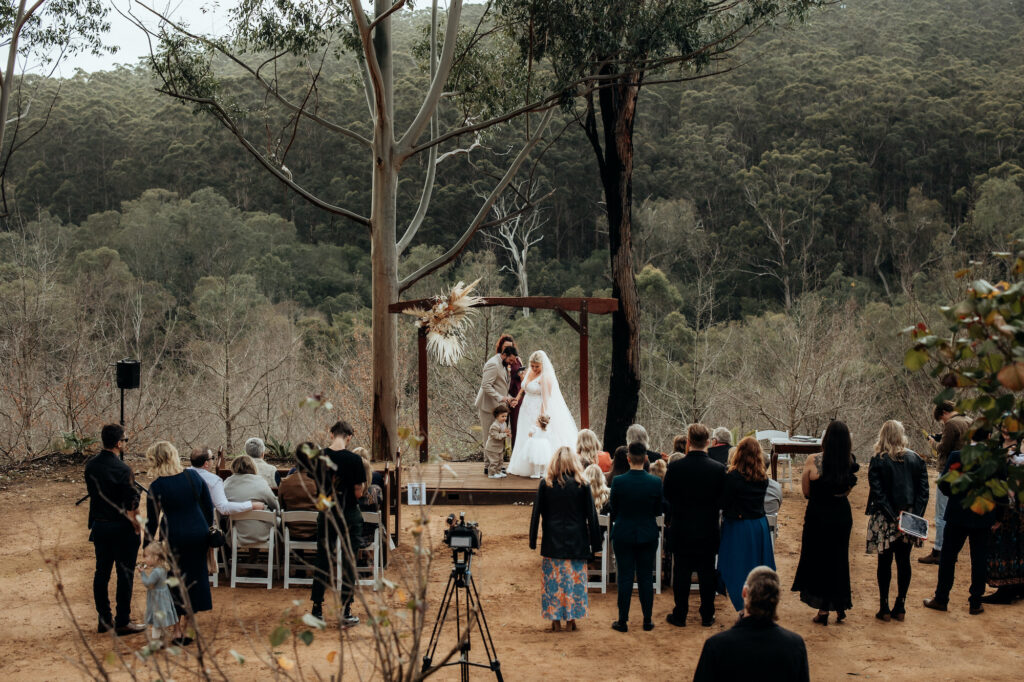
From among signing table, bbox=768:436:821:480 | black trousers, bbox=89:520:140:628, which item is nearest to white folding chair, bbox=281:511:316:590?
black trousers, bbox=89:520:140:628

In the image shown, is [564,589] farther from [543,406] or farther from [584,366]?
[584,366]

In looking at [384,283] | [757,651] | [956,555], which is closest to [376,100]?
[384,283]

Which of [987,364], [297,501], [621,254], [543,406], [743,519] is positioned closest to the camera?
[987,364]

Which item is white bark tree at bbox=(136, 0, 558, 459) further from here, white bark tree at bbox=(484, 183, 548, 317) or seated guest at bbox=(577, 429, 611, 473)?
white bark tree at bbox=(484, 183, 548, 317)

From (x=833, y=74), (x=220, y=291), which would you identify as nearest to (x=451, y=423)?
(x=220, y=291)

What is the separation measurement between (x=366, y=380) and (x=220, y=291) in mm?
11886

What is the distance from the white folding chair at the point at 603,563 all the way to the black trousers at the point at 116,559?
3569 millimetres

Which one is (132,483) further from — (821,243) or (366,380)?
(821,243)

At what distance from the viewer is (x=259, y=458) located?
346 inches

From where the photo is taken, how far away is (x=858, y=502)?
465 inches

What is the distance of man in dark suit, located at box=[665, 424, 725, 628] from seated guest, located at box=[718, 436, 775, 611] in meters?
0.10

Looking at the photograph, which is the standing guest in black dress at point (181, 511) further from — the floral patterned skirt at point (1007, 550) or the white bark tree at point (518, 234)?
the white bark tree at point (518, 234)

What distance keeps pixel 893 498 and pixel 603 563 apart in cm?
239

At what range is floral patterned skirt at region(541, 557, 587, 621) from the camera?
703 cm
